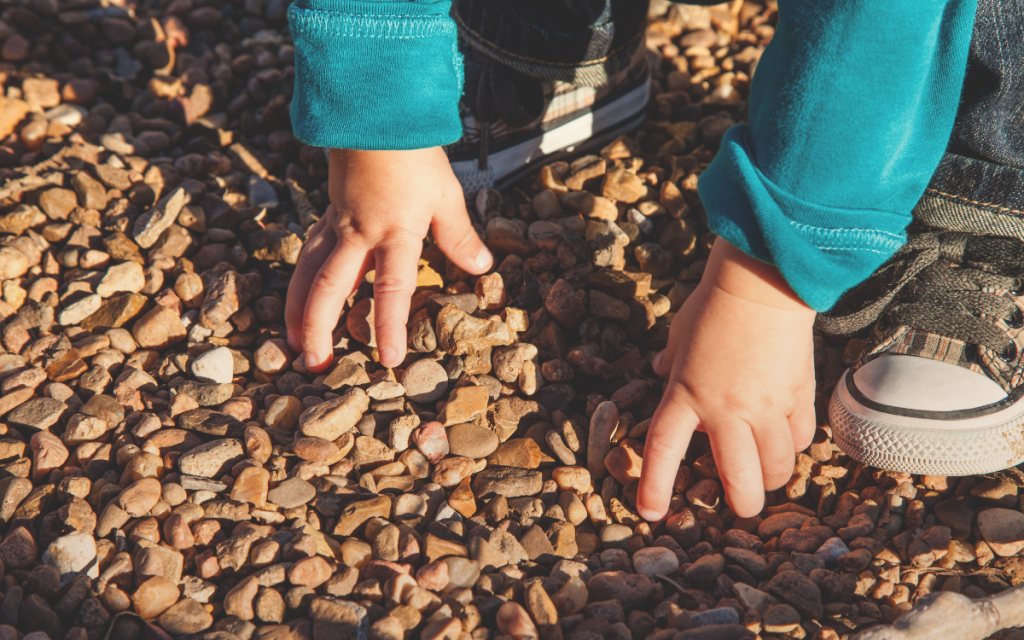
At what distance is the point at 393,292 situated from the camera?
1307 millimetres

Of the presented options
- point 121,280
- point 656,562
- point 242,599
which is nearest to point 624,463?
point 656,562

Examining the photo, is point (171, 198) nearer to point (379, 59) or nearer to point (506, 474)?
point (379, 59)

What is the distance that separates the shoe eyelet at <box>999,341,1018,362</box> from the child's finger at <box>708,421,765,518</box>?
19.1 inches

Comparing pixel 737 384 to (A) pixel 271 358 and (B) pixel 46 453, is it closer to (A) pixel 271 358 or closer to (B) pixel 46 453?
(A) pixel 271 358

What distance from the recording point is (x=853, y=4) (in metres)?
0.95

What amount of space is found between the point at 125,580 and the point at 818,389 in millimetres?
1229

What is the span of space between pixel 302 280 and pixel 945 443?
1.18m

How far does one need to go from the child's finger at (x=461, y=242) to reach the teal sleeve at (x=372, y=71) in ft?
0.59

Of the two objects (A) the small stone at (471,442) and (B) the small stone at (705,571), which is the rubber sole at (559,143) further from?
(B) the small stone at (705,571)

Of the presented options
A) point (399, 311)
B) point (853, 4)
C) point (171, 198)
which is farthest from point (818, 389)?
point (171, 198)

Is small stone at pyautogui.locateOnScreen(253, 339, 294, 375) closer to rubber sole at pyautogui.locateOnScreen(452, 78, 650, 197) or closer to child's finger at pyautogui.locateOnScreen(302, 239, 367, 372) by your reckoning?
child's finger at pyautogui.locateOnScreen(302, 239, 367, 372)

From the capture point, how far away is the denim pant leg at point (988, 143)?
1.14 meters

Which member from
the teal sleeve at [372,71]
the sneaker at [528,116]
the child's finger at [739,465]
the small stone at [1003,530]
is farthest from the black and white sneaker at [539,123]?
the small stone at [1003,530]

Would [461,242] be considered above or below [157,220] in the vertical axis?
above
